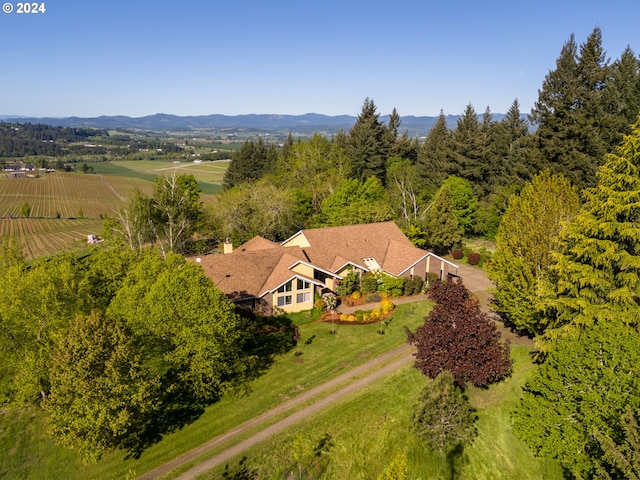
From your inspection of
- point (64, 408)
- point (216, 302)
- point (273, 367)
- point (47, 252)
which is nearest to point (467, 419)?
point (273, 367)

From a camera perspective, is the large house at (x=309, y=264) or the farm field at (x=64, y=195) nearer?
the large house at (x=309, y=264)

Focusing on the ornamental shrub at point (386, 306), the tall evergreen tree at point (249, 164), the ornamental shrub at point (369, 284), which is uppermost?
the tall evergreen tree at point (249, 164)

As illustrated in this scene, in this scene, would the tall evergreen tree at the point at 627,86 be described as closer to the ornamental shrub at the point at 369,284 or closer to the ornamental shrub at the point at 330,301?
the ornamental shrub at the point at 369,284

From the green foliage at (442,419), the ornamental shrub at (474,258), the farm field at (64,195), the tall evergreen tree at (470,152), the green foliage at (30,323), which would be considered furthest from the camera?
the farm field at (64,195)

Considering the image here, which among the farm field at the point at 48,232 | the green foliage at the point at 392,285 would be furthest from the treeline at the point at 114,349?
the farm field at the point at 48,232

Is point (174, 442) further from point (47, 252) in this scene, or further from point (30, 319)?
point (47, 252)

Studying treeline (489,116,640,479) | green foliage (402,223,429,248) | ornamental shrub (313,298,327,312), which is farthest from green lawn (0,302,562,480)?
green foliage (402,223,429,248)

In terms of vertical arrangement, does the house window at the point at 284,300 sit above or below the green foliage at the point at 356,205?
below
